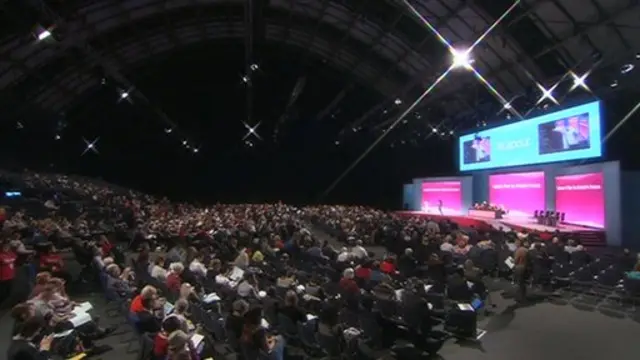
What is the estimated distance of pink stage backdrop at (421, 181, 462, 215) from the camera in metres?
29.2

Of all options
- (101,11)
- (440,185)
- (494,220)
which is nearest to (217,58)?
(101,11)

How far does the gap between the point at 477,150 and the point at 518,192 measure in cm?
367

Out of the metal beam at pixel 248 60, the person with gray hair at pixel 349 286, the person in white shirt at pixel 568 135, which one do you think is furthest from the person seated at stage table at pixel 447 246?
the metal beam at pixel 248 60

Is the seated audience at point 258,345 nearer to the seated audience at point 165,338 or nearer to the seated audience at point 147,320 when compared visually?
the seated audience at point 165,338

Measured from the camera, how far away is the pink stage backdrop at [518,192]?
2266 centimetres

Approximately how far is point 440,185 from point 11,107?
26511 millimetres

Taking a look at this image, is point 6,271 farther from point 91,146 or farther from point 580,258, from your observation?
point 91,146

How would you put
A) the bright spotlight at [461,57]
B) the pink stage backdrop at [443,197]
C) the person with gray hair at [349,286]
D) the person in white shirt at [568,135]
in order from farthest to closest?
the pink stage backdrop at [443,197] → the bright spotlight at [461,57] → the person in white shirt at [568,135] → the person with gray hair at [349,286]

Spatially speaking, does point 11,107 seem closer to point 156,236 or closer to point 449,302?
point 156,236

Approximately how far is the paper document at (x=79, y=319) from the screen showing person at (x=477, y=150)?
22.5 m

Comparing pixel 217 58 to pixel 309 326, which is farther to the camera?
pixel 217 58

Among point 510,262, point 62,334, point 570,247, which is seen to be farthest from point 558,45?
point 62,334

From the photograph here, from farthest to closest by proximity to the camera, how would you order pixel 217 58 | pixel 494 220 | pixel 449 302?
pixel 217 58 → pixel 494 220 → pixel 449 302

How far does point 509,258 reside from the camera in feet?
37.6
